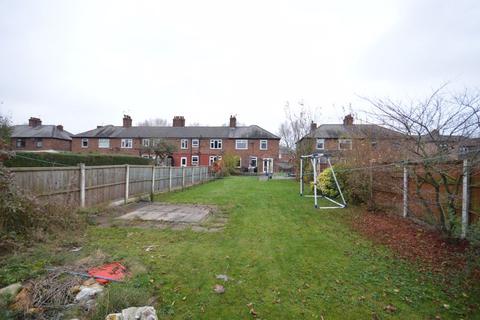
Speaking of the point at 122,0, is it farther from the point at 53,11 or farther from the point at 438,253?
the point at 438,253

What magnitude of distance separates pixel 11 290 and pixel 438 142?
7.80 metres

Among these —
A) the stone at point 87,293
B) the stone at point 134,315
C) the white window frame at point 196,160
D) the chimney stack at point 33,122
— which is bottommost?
the stone at point 87,293

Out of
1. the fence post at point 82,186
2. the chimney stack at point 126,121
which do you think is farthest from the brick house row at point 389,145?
the chimney stack at point 126,121

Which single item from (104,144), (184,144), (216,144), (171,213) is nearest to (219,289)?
(171,213)

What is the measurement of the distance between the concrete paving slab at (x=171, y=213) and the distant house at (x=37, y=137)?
125 ft

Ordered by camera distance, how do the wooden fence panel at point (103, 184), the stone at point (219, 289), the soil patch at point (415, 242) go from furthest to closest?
the wooden fence panel at point (103, 184) < the soil patch at point (415, 242) < the stone at point (219, 289)

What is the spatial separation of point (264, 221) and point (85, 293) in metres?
5.44

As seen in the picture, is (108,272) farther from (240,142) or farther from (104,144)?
(104,144)

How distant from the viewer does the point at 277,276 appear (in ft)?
12.9

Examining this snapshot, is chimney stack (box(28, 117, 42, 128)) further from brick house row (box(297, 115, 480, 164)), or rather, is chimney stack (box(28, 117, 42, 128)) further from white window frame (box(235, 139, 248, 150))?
brick house row (box(297, 115, 480, 164))

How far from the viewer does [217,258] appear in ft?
15.2

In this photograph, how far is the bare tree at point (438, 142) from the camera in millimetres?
4965

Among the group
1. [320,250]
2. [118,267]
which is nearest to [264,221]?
[320,250]

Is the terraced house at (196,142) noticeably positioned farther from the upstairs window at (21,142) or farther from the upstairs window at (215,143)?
the upstairs window at (21,142)
